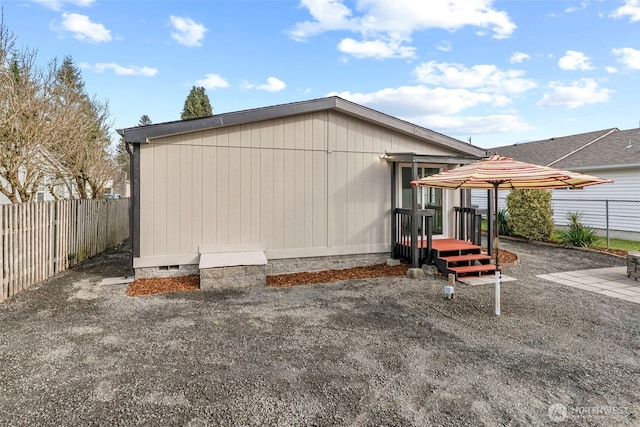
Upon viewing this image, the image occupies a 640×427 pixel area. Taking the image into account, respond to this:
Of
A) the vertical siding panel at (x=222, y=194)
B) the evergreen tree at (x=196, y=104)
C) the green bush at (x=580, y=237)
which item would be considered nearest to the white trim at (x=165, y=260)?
the vertical siding panel at (x=222, y=194)

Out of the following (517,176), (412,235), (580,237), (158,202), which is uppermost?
(517,176)

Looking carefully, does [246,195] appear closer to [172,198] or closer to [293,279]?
[172,198]

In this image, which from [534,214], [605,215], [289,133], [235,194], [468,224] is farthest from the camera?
[605,215]

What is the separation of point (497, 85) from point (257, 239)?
45.4 feet

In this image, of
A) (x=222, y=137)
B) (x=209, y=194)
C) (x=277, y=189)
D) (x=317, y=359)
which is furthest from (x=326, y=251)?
(x=317, y=359)

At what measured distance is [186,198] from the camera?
19.6 ft

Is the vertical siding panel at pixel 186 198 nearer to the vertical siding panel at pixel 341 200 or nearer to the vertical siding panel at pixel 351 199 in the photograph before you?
the vertical siding panel at pixel 341 200

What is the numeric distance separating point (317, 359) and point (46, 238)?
6.04 metres

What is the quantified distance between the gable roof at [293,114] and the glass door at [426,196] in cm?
69

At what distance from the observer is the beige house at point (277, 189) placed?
19.0 ft

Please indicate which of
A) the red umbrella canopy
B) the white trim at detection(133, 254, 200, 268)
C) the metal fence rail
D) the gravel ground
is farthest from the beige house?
the metal fence rail

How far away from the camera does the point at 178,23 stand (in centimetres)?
964

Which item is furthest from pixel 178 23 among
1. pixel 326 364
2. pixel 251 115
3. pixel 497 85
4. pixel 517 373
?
pixel 497 85

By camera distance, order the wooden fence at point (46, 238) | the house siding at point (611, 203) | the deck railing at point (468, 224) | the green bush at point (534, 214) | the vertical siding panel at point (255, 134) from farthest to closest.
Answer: the house siding at point (611, 203) → the green bush at point (534, 214) → the deck railing at point (468, 224) → the vertical siding panel at point (255, 134) → the wooden fence at point (46, 238)
